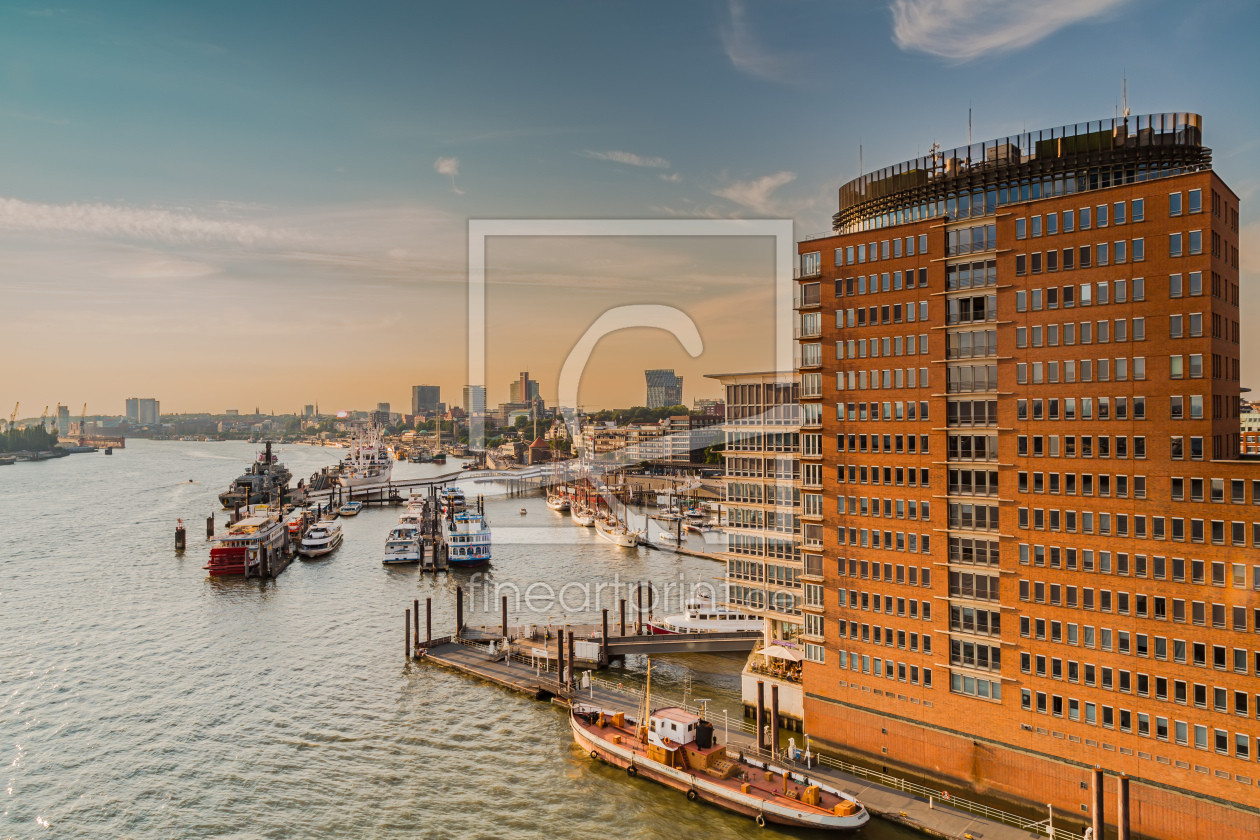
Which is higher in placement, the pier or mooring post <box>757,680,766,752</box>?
mooring post <box>757,680,766,752</box>

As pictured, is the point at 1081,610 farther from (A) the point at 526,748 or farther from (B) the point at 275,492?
(B) the point at 275,492

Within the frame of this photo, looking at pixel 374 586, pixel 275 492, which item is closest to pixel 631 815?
pixel 374 586

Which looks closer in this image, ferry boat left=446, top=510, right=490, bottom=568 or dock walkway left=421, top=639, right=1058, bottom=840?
dock walkway left=421, top=639, right=1058, bottom=840

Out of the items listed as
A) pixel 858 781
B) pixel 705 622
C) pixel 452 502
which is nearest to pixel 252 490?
pixel 452 502

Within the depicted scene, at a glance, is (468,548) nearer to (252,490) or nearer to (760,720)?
(760,720)

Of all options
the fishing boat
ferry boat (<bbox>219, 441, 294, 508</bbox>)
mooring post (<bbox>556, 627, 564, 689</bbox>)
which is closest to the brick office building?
the fishing boat

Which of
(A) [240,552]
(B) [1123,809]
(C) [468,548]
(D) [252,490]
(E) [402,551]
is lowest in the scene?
(E) [402,551]

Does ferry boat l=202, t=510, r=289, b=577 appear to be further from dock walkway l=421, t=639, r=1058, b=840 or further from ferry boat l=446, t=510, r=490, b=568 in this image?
dock walkway l=421, t=639, r=1058, b=840
